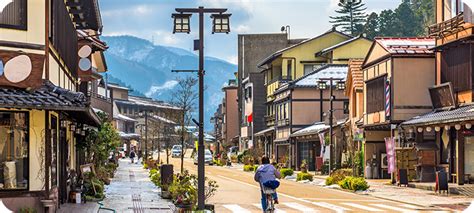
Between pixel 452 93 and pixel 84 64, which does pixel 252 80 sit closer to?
pixel 452 93

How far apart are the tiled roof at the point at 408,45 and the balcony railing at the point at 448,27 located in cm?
190

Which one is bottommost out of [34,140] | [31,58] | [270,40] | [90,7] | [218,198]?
[218,198]

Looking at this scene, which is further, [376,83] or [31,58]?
[376,83]

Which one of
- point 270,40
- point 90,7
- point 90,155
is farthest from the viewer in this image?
point 270,40

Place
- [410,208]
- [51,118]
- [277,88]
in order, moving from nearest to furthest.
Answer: [51,118] → [410,208] → [277,88]

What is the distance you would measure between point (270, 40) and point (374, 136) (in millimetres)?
45059

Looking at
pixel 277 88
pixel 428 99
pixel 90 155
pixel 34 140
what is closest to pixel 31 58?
pixel 34 140

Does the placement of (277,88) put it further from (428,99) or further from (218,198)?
(218,198)

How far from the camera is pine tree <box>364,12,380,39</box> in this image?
10019 centimetres

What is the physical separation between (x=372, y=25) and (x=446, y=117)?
71.7 meters

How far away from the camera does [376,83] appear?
136 ft

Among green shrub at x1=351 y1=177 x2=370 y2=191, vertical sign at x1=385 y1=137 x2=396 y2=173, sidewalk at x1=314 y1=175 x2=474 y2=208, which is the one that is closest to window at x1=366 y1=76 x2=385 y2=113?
vertical sign at x1=385 y1=137 x2=396 y2=173

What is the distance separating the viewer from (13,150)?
53.4 feet

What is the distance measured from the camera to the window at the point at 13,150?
16.1m
